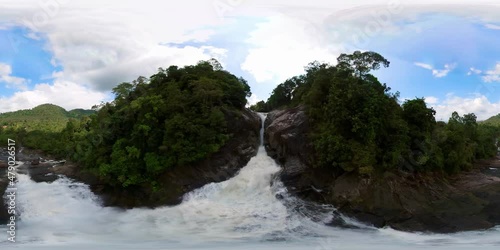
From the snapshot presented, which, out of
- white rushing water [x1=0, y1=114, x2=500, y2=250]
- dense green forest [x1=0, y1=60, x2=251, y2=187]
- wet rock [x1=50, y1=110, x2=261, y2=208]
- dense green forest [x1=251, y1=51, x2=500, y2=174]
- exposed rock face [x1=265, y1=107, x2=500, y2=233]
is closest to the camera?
white rushing water [x1=0, y1=114, x2=500, y2=250]

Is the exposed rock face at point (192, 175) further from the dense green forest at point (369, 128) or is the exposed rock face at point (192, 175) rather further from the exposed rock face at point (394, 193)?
the dense green forest at point (369, 128)

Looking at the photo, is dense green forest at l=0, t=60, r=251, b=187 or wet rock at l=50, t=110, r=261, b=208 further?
dense green forest at l=0, t=60, r=251, b=187

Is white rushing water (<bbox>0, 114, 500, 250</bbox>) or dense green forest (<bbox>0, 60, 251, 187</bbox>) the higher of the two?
dense green forest (<bbox>0, 60, 251, 187</bbox>)

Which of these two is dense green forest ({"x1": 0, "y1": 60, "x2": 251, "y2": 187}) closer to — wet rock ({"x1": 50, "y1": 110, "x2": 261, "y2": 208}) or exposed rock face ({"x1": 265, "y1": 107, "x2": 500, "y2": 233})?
wet rock ({"x1": 50, "y1": 110, "x2": 261, "y2": 208})

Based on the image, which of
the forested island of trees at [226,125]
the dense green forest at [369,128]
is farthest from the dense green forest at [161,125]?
the dense green forest at [369,128]

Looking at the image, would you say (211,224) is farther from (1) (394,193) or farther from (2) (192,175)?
(1) (394,193)

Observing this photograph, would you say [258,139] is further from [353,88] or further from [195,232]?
[195,232]

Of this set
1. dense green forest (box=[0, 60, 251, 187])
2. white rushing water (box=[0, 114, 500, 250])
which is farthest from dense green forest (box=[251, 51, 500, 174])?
dense green forest (box=[0, 60, 251, 187])

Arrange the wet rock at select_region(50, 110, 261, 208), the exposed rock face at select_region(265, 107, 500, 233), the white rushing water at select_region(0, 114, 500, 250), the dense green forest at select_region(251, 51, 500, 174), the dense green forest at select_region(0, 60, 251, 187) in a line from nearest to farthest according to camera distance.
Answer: the white rushing water at select_region(0, 114, 500, 250)
the exposed rock face at select_region(265, 107, 500, 233)
the dense green forest at select_region(251, 51, 500, 174)
the wet rock at select_region(50, 110, 261, 208)
the dense green forest at select_region(0, 60, 251, 187)
